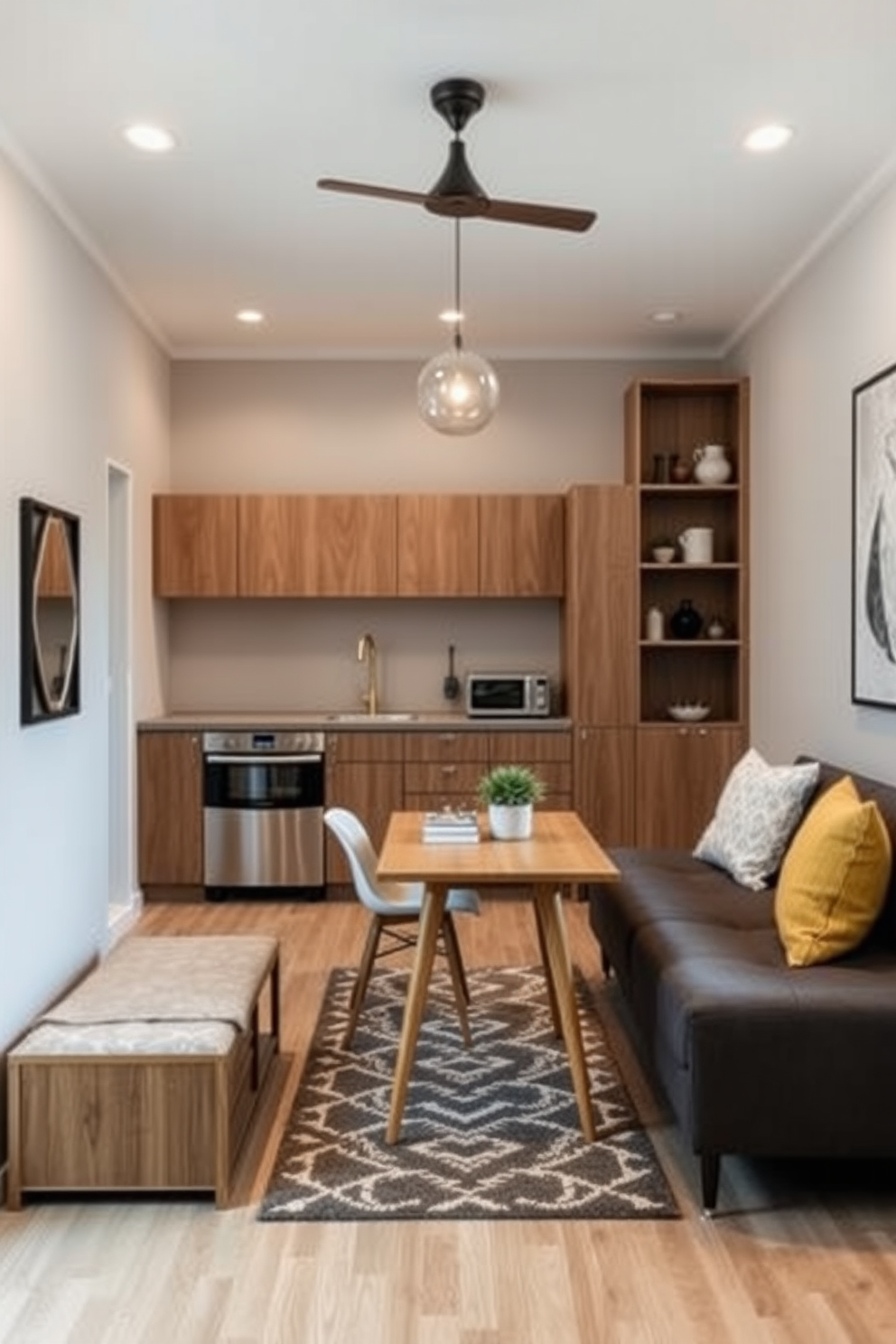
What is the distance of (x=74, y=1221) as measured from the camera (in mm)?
2740

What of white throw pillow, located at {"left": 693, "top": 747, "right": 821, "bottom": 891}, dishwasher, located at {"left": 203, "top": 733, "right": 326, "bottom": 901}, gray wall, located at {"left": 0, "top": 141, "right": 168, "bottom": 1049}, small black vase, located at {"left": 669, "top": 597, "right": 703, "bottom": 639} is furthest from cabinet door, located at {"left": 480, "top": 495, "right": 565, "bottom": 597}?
white throw pillow, located at {"left": 693, "top": 747, "right": 821, "bottom": 891}

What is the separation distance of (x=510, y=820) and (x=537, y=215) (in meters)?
1.79

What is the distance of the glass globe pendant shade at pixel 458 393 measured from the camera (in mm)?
3693

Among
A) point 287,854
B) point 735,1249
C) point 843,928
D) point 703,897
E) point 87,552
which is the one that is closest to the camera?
point 735,1249

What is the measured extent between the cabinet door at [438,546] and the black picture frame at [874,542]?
239cm

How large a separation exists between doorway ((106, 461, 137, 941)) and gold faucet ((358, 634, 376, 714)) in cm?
143

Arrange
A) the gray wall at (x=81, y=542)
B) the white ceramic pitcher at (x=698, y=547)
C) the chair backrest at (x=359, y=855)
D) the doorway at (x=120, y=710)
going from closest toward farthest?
the gray wall at (x=81, y=542) → the chair backrest at (x=359, y=855) → the doorway at (x=120, y=710) → the white ceramic pitcher at (x=698, y=547)

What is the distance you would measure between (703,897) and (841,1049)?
118 centimetres

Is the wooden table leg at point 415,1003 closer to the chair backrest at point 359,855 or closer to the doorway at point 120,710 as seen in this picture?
the chair backrest at point 359,855

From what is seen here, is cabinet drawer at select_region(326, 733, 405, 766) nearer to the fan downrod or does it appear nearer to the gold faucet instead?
the gold faucet

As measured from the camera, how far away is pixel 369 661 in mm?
6500

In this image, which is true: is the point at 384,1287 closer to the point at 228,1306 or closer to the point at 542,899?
the point at 228,1306

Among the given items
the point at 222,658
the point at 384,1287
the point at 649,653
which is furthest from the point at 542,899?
the point at 222,658

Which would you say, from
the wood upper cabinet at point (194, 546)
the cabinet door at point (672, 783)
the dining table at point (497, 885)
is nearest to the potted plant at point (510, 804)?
the dining table at point (497, 885)
